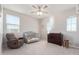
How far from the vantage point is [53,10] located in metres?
1.82

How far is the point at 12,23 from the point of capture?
181 cm

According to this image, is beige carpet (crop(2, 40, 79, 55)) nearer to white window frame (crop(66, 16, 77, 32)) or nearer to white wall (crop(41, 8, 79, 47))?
white wall (crop(41, 8, 79, 47))

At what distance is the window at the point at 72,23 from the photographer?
1.79 m

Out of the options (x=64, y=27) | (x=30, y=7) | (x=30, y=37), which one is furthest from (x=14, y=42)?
(x=64, y=27)

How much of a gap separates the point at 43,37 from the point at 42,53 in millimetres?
288

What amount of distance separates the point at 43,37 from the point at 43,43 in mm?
109

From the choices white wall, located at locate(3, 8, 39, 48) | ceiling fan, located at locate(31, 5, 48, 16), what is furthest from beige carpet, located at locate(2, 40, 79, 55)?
ceiling fan, located at locate(31, 5, 48, 16)

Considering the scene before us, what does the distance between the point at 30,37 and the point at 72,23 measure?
0.80 meters

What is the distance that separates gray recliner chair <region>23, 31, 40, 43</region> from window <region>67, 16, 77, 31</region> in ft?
1.95

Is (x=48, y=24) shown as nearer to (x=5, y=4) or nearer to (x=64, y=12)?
(x=64, y=12)

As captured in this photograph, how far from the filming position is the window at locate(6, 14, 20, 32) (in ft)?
5.85

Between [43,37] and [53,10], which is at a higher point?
[53,10]
